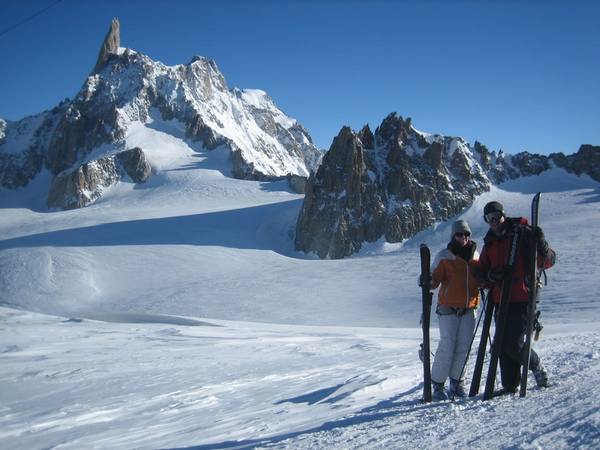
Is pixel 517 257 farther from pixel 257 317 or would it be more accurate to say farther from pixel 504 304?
pixel 257 317

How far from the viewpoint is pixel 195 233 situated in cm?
4303

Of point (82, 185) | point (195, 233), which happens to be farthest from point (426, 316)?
point (82, 185)

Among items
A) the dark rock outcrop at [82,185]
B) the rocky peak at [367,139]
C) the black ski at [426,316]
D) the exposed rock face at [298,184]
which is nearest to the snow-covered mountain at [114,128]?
the dark rock outcrop at [82,185]

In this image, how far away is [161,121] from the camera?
97.2 metres

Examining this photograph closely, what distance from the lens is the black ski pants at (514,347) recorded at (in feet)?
15.9

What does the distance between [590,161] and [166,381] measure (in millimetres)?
67015

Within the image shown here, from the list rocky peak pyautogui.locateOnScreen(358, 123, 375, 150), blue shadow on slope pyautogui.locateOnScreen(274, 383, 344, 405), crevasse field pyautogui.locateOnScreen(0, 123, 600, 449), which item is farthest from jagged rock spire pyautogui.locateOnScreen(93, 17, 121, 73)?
blue shadow on slope pyautogui.locateOnScreen(274, 383, 344, 405)

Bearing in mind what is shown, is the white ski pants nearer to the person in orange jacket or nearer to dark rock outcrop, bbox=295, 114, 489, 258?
the person in orange jacket

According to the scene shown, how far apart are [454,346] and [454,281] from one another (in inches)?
27.7

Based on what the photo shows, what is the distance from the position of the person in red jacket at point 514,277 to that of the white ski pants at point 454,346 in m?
0.39

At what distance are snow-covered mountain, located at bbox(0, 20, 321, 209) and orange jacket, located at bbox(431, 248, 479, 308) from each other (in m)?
74.0

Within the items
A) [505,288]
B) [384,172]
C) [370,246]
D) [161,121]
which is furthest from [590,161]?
[161,121]

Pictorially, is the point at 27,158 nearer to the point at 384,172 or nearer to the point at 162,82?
the point at 162,82

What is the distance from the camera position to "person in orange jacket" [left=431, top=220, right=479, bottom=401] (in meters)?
5.17
